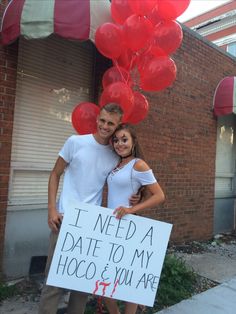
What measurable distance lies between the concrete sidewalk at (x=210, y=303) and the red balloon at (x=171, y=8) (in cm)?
290

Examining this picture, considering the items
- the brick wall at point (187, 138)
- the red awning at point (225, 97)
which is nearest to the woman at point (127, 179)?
the brick wall at point (187, 138)

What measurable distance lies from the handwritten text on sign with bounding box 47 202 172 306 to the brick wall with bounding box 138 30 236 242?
2.92m

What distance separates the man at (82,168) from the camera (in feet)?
8.32

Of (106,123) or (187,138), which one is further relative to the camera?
(187,138)

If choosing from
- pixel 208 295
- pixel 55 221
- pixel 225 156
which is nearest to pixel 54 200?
pixel 55 221

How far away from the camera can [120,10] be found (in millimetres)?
3332

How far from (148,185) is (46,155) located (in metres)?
2.05

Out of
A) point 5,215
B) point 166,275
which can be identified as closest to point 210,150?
point 166,275

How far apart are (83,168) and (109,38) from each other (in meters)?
1.32

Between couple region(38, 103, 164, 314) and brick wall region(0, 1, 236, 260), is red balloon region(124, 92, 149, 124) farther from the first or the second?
brick wall region(0, 1, 236, 260)

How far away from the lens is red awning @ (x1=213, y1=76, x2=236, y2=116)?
262 inches

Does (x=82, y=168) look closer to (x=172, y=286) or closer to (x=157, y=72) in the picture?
(x=157, y=72)

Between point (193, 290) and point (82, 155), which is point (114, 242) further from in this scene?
point (193, 290)

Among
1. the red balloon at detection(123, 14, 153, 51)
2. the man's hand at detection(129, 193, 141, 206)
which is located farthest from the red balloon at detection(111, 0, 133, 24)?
the man's hand at detection(129, 193, 141, 206)
